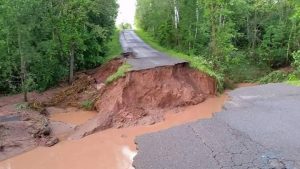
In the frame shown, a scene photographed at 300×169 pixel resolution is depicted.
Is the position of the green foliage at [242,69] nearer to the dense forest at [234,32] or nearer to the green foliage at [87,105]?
the dense forest at [234,32]

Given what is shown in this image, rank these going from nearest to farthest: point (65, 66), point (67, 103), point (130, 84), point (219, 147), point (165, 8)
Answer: point (219, 147)
point (130, 84)
point (67, 103)
point (65, 66)
point (165, 8)

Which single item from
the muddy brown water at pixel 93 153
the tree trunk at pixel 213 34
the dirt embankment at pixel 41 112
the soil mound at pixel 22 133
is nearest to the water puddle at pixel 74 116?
the dirt embankment at pixel 41 112

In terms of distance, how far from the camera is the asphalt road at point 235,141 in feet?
26.6

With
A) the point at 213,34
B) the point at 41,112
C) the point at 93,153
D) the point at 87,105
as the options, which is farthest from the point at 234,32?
the point at 93,153

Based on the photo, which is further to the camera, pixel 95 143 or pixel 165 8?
pixel 165 8

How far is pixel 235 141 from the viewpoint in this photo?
365 inches

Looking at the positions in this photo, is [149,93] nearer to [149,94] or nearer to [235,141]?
[149,94]

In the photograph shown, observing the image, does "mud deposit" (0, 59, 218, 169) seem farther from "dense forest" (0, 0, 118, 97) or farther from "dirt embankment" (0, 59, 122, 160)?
"dense forest" (0, 0, 118, 97)

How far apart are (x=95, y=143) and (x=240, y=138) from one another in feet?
17.4

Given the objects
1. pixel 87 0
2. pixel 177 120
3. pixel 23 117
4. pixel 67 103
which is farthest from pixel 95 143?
pixel 87 0

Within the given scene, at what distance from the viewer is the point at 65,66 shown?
2319 centimetres

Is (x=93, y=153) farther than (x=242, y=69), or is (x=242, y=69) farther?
(x=242, y=69)

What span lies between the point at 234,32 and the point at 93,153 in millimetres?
17095

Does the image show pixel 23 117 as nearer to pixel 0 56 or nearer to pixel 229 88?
pixel 0 56
